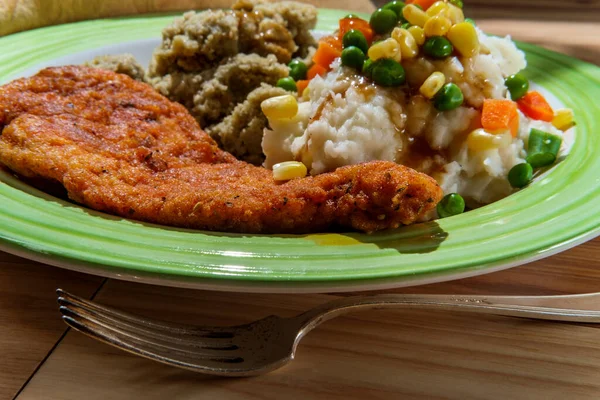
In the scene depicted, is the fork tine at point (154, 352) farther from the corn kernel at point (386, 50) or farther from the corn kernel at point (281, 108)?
the corn kernel at point (386, 50)

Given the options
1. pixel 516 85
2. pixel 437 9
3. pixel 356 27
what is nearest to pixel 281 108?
pixel 356 27

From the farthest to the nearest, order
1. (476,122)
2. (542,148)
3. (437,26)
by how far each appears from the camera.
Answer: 1. (542,148)
2. (476,122)
3. (437,26)

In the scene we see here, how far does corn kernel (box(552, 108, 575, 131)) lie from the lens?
3.38m

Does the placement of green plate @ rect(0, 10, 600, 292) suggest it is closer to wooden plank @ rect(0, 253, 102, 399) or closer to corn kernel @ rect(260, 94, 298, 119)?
wooden plank @ rect(0, 253, 102, 399)

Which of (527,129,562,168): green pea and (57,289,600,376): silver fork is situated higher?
(527,129,562,168): green pea

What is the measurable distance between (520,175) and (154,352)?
197 centimetres

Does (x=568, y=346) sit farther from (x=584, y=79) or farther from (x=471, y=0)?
(x=471, y=0)

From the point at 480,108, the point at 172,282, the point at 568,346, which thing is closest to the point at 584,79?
the point at 480,108

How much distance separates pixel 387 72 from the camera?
9.48 feet

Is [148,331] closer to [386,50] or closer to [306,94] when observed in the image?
[386,50]

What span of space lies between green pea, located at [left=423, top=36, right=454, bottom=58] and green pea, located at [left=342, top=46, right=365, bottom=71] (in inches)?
13.1

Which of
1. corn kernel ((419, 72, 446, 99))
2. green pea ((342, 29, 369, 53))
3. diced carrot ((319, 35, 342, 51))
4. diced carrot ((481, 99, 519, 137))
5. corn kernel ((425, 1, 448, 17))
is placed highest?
corn kernel ((425, 1, 448, 17))

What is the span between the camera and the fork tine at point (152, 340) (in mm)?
1927

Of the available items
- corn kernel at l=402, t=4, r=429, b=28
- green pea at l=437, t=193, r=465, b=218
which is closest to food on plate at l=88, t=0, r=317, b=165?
corn kernel at l=402, t=4, r=429, b=28
